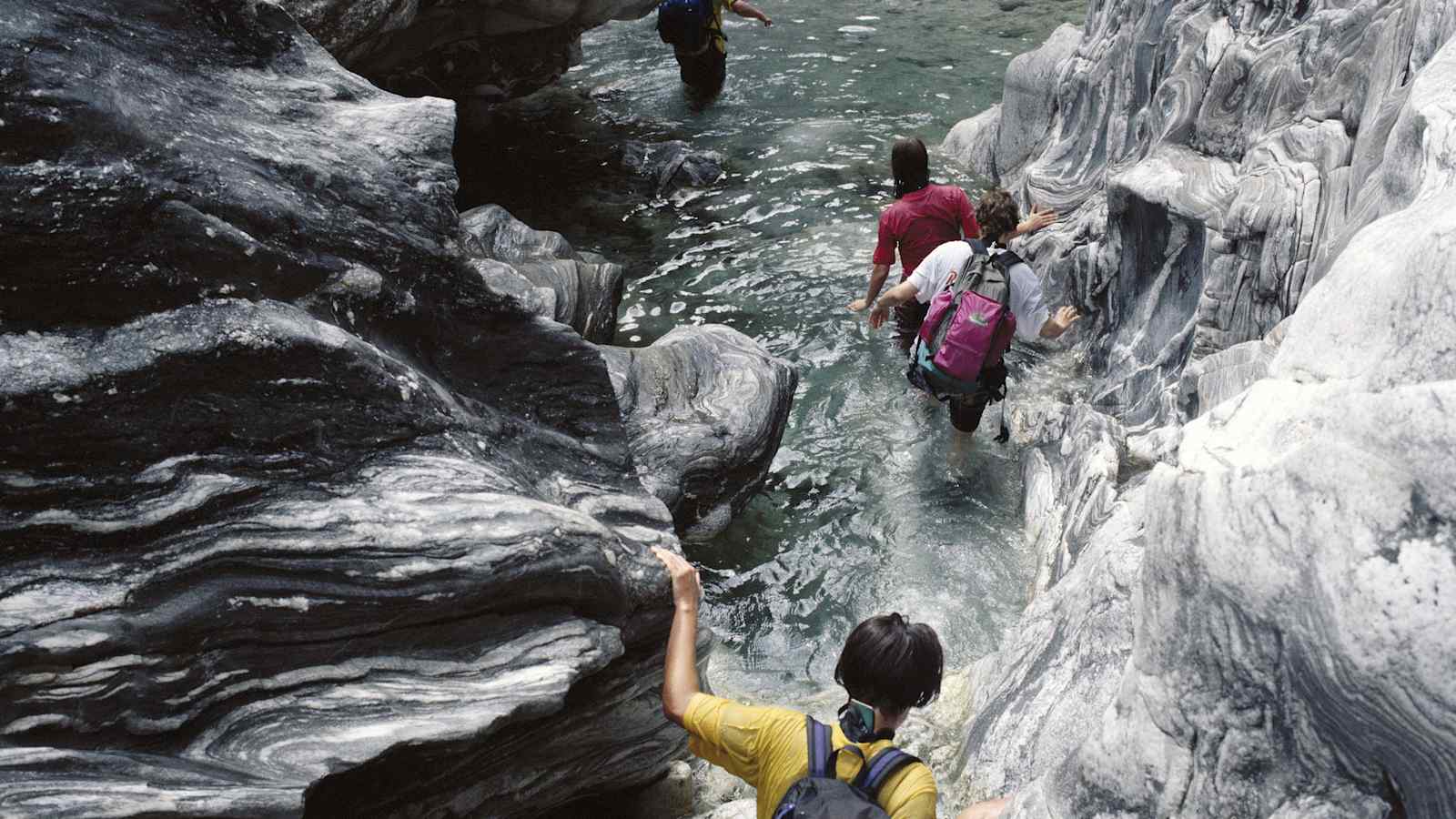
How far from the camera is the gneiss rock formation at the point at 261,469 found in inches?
167

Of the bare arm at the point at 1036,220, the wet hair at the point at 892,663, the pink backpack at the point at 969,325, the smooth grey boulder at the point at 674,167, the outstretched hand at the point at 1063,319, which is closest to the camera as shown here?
the wet hair at the point at 892,663

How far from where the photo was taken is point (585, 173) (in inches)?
636

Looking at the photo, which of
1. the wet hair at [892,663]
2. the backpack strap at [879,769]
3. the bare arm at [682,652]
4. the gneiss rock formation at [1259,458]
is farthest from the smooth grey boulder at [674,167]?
the backpack strap at [879,769]

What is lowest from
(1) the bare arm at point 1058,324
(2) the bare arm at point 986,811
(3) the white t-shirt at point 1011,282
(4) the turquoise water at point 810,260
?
(4) the turquoise water at point 810,260

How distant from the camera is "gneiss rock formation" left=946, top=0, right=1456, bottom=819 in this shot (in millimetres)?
3260

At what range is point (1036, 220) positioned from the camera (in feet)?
34.5

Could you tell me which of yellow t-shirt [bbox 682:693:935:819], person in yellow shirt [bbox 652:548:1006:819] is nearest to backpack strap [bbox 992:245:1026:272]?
person in yellow shirt [bbox 652:548:1006:819]

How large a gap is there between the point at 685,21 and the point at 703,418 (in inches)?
371

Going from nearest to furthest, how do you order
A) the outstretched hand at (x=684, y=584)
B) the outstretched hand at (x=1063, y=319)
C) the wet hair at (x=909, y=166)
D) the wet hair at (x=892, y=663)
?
the wet hair at (x=892, y=663), the outstretched hand at (x=684, y=584), the outstretched hand at (x=1063, y=319), the wet hair at (x=909, y=166)

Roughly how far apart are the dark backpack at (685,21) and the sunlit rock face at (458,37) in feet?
1.87

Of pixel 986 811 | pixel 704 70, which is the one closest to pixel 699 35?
pixel 704 70

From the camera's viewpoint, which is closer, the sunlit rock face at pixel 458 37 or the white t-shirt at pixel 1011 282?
the white t-shirt at pixel 1011 282

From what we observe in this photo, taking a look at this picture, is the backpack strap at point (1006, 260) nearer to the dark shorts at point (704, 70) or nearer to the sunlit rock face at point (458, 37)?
the sunlit rock face at point (458, 37)

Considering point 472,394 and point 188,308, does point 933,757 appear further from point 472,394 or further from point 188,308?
point 188,308
